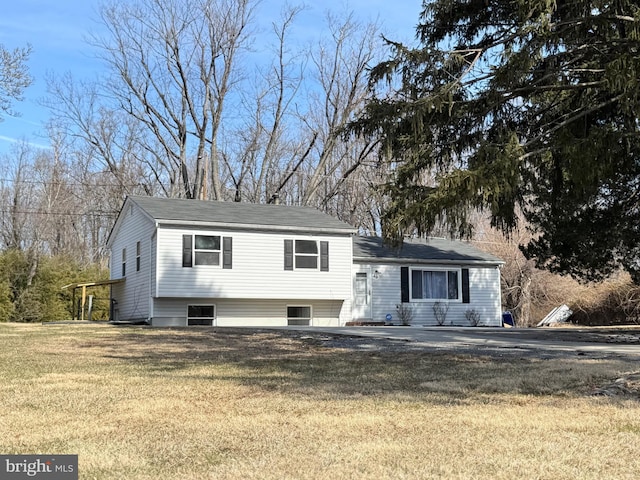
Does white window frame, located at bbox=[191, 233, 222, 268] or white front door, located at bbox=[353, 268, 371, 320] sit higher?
white window frame, located at bbox=[191, 233, 222, 268]

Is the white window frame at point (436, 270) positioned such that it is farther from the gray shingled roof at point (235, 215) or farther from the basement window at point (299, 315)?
the basement window at point (299, 315)

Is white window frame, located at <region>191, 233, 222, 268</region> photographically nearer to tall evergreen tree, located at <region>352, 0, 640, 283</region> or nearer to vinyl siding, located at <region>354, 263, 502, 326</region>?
vinyl siding, located at <region>354, 263, 502, 326</region>

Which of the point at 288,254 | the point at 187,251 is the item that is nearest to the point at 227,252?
the point at 187,251

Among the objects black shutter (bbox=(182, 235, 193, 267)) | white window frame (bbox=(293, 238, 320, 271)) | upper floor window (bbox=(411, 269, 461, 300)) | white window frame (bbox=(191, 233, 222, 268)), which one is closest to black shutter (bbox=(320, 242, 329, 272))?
white window frame (bbox=(293, 238, 320, 271))

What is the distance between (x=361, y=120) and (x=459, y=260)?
1650 centimetres

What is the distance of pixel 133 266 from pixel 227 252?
13.1ft

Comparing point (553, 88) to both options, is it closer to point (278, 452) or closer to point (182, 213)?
point (278, 452)

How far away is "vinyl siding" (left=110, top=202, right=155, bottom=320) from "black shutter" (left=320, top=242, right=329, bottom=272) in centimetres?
549

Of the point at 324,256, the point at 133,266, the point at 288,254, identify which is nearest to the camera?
the point at 288,254

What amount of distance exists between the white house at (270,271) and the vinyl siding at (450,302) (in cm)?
4

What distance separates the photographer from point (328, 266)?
22375 millimetres

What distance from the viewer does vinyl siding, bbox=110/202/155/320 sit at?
21312mm

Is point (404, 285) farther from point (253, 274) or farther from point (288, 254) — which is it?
point (253, 274)

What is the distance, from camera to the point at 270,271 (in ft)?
71.4
